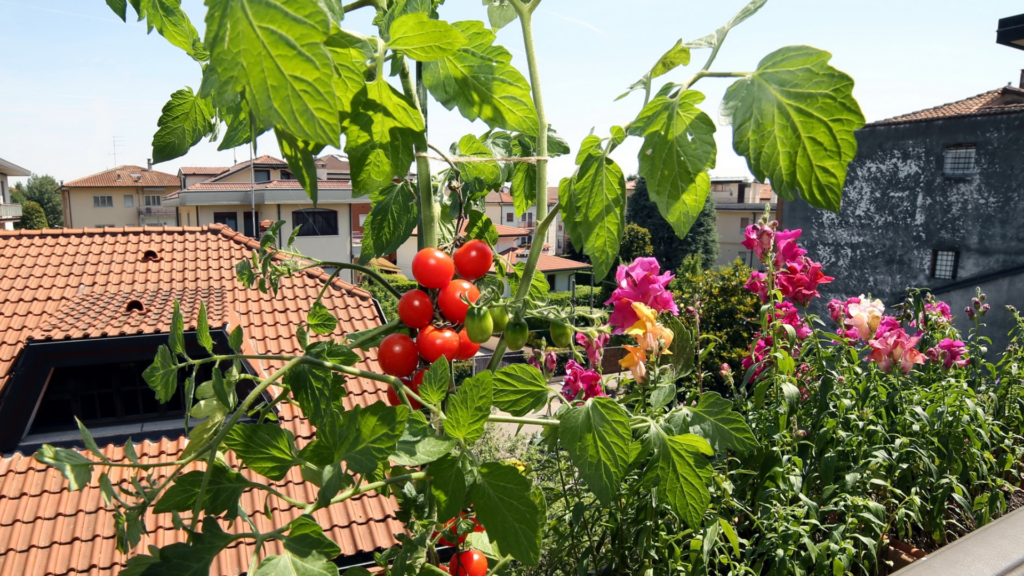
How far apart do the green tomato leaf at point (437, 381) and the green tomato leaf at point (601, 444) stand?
13 cm

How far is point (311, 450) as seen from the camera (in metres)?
0.59

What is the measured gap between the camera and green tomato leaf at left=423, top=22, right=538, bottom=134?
63 centimetres

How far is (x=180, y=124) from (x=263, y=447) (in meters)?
0.45

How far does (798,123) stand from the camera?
0.54 m

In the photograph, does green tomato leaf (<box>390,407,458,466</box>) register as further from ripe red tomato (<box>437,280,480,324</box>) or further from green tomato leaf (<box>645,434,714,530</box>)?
green tomato leaf (<box>645,434,714,530</box>)

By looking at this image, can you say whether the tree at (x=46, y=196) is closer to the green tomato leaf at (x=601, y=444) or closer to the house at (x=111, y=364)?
the house at (x=111, y=364)

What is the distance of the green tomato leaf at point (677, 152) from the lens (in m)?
0.58

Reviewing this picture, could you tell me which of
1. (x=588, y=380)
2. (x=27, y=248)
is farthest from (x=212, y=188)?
(x=588, y=380)

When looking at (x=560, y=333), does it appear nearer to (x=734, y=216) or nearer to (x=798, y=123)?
(x=798, y=123)

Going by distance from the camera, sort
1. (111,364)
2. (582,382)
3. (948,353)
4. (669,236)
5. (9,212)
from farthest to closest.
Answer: (9,212) → (669,236) → (111,364) → (948,353) → (582,382)

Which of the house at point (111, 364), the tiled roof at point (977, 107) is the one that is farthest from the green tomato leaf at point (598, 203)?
the tiled roof at point (977, 107)

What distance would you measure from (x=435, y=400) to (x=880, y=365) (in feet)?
5.71

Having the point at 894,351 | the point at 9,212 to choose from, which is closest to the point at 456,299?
the point at 894,351

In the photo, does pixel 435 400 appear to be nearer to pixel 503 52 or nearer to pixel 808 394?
pixel 503 52
